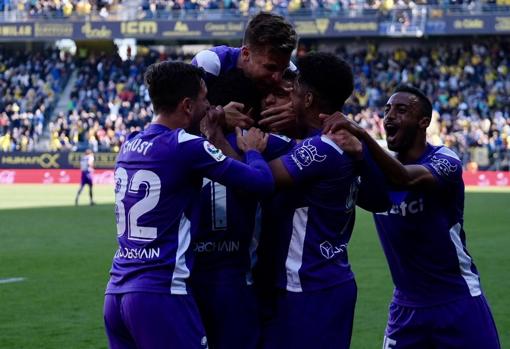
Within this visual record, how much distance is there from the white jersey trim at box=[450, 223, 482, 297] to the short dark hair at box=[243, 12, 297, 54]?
156 cm

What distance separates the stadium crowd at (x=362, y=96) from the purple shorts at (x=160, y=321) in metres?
32.3

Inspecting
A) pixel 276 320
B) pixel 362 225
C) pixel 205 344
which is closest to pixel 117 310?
pixel 205 344

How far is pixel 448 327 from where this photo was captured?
232 inches

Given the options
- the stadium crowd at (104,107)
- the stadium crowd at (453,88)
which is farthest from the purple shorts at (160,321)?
the stadium crowd at (104,107)

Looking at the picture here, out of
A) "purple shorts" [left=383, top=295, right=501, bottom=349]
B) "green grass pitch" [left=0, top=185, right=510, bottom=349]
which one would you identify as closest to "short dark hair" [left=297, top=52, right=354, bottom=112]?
"purple shorts" [left=383, top=295, right=501, bottom=349]

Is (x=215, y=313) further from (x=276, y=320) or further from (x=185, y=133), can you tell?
(x=185, y=133)

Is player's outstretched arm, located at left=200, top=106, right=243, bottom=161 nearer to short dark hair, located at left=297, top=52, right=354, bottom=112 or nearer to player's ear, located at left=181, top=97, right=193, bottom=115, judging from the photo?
player's ear, located at left=181, top=97, right=193, bottom=115

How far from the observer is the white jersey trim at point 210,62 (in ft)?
18.8

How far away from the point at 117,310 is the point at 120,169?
2.33 feet

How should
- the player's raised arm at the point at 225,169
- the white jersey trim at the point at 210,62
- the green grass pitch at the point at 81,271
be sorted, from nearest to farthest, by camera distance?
the player's raised arm at the point at 225,169, the white jersey trim at the point at 210,62, the green grass pitch at the point at 81,271

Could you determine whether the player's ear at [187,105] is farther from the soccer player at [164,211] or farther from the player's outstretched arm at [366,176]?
the player's outstretched arm at [366,176]

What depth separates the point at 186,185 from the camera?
496 cm

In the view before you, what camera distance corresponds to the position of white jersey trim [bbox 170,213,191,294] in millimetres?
4938

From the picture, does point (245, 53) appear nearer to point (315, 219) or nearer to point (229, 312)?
point (315, 219)
